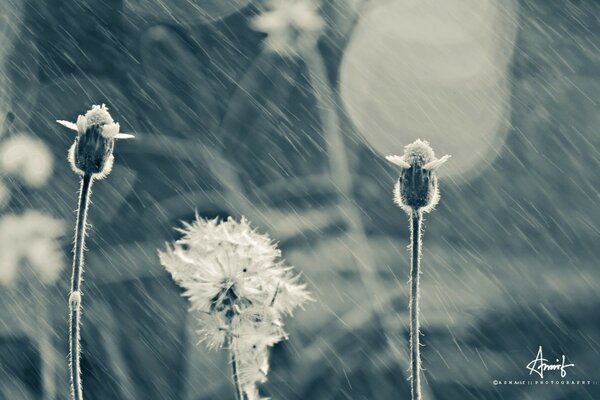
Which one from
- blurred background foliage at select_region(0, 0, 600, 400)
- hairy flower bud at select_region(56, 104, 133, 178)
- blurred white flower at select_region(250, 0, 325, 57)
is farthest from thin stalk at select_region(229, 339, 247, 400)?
blurred background foliage at select_region(0, 0, 600, 400)

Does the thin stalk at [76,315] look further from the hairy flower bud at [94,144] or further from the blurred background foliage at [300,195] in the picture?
the blurred background foliage at [300,195]

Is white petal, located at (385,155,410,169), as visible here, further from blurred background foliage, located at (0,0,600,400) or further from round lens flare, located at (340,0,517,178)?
round lens flare, located at (340,0,517,178)

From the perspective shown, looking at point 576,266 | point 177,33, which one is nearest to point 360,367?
point 576,266

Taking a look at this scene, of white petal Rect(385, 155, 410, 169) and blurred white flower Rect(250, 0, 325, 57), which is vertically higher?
blurred white flower Rect(250, 0, 325, 57)

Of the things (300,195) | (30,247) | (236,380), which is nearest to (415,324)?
(236,380)

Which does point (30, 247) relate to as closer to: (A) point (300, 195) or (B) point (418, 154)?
(B) point (418, 154)

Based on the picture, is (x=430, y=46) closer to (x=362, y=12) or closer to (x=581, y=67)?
(x=581, y=67)
